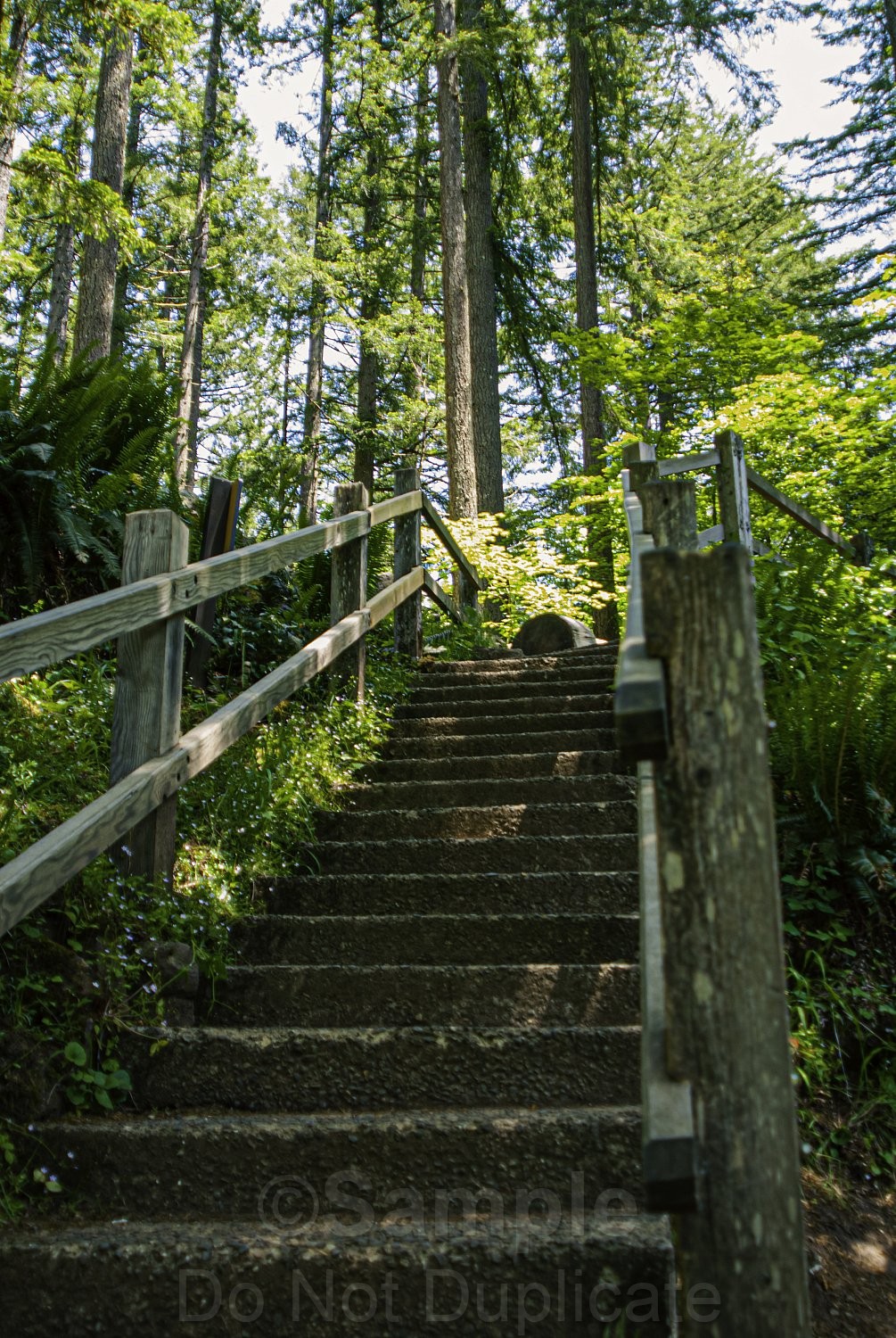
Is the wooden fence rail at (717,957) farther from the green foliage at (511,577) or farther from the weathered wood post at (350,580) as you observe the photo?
the green foliage at (511,577)

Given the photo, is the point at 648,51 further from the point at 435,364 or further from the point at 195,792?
the point at 195,792

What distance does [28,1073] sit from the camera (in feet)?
8.14

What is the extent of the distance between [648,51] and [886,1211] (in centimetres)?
1554

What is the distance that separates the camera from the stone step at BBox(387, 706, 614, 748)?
5.00 metres

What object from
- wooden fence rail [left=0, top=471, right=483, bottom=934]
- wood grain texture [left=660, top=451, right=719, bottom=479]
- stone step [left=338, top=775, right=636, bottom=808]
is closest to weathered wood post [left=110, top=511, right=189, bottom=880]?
wooden fence rail [left=0, top=471, right=483, bottom=934]

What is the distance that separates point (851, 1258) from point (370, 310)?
58.1ft

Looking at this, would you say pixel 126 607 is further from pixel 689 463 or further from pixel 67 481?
pixel 689 463

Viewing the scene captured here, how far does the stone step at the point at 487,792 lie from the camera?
4.14 m

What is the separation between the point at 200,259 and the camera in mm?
18234

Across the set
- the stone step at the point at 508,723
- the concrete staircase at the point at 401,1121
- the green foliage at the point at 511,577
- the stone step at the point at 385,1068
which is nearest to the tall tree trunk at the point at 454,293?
the green foliage at the point at 511,577

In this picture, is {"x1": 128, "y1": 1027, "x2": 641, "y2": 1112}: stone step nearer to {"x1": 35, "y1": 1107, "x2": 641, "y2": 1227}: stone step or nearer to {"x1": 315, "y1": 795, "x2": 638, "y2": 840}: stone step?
{"x1": 35, "y1": 1107, "x2": 641, "y2": 1227}: stone step

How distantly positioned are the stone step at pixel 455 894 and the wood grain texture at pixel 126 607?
1127mm

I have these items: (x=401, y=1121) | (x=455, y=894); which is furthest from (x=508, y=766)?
(x=401, y=1121)

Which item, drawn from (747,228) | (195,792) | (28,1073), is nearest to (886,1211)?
(28,1073)
